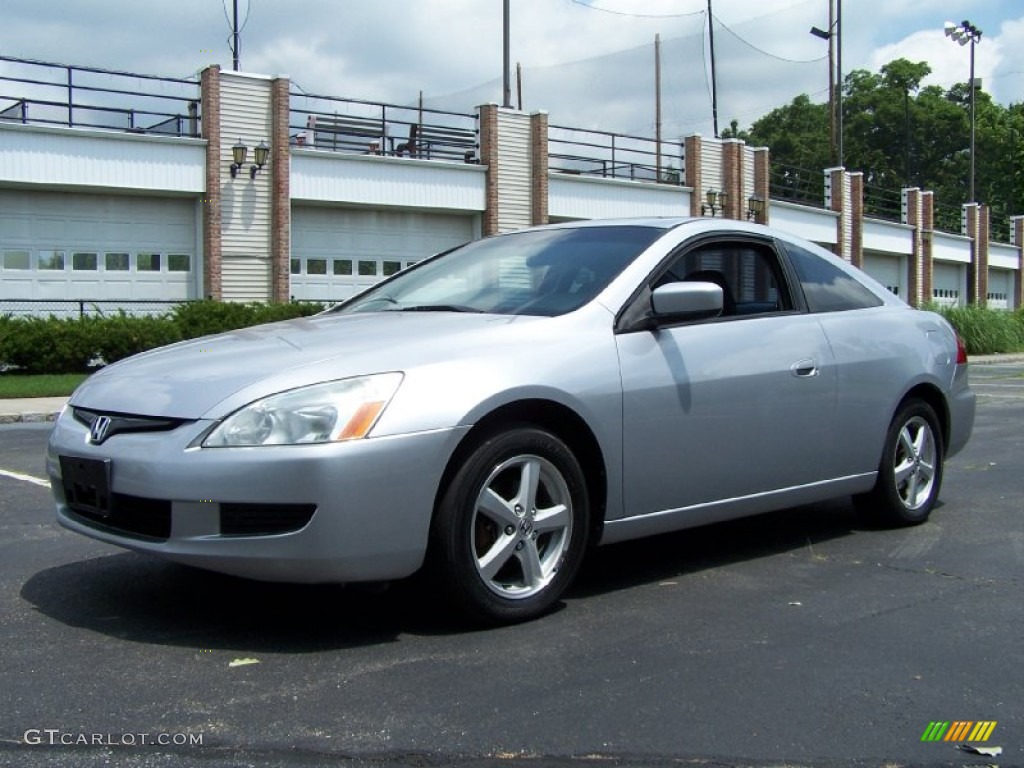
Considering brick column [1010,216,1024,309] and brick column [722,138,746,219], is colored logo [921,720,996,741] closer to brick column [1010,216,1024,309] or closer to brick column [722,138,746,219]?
brick column [722,138,746,219]

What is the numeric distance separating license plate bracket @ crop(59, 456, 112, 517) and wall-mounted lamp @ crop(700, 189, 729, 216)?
111 ft

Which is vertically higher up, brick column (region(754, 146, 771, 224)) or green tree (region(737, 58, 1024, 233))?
green tree (region(737, 58, 1024, 233))

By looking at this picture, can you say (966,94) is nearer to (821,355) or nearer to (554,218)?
(554,218)

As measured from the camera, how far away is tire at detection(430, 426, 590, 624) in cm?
411

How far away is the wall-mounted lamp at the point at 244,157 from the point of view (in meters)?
26.6

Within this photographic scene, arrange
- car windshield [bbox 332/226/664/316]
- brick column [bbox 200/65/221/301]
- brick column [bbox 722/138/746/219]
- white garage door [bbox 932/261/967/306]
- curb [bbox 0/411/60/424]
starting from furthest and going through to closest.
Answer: white garage door [bbox 932/261/967/306], brick column [bbox 722/138/746/219], brick column [bbox 200/65/221/301], curb [bbox 0/411/60/424], car windshield [bbox 332/226/664/316]

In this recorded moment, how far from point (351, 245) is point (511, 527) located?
85.4 ft

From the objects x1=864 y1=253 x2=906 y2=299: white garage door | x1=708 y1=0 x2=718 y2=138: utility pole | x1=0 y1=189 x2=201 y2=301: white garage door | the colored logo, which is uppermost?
x1=708 y1=0 x2=718 y2=138: utility pole

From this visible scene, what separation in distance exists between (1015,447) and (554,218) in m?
25.1

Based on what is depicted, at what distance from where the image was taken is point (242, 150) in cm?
2662

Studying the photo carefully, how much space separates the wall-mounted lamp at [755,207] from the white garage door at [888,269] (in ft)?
32.5

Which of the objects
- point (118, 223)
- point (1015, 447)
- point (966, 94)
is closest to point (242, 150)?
point (118, 223)

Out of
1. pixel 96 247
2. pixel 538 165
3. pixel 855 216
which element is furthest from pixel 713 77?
pixel 96 247

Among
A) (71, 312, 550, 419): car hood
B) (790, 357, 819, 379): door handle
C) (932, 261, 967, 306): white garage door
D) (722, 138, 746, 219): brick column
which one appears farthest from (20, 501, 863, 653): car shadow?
(932, 261, 967, 306): white garage door
